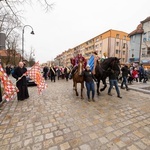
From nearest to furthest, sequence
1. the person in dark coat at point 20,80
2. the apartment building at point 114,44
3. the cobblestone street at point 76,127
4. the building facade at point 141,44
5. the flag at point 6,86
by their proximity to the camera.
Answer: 1. the cobblestone street at point 76,127
2. the flag at point 6,86
3. the person in dark coat at point 20,80
4. the building facade at point 141,44
5. the apartment building at point 114,44

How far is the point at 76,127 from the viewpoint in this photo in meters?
3.49

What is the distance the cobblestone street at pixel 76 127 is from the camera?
2746 millimetres

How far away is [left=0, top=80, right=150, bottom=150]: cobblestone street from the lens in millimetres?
2746

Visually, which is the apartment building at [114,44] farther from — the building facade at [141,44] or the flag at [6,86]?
the flag at [6,86]

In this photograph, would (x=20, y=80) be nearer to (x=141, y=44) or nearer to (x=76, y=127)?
(x=76, y=127)

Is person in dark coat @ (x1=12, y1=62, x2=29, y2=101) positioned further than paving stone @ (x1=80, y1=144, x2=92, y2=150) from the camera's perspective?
Yes

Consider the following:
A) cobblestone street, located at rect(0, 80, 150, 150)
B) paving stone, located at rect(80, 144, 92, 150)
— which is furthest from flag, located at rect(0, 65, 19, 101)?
paving stone, located at rect(80, 144, 92, 150)

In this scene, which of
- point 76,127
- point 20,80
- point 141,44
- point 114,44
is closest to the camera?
point 76,127

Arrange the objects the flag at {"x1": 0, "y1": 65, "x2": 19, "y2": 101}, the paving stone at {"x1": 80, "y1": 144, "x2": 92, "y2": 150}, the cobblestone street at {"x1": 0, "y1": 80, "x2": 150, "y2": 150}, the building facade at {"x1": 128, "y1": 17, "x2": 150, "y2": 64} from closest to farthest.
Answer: the paving stone at {"x1": 80, "y1": 144, "x2": 92, "y2": 150}
the cobblestone street at {"x1": 0, "y1": 80, "x2": 150, "y2": 150}
the flag at {"x1": 0, "y1": 65, "x2": 19, "y2": 101}
the building facade at {"x1": 128, "y1": 17, "x2": 150, "y2": 64}

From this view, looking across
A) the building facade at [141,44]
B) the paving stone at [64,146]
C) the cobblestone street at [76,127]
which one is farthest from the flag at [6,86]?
the building facade at [141,44]

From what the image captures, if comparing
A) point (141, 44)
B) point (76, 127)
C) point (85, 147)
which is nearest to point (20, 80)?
point (76, 127)

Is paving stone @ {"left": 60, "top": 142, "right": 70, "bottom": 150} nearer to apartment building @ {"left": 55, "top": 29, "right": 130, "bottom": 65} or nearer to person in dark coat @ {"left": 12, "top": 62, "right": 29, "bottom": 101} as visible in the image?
person in dark coat @ {"left": 12, "top": 62, "right": 29, "bottom": 101}

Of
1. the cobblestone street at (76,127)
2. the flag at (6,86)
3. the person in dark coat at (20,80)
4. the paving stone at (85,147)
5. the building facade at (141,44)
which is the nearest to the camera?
the paving stone at (85,147)

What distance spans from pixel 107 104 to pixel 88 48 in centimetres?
5994
